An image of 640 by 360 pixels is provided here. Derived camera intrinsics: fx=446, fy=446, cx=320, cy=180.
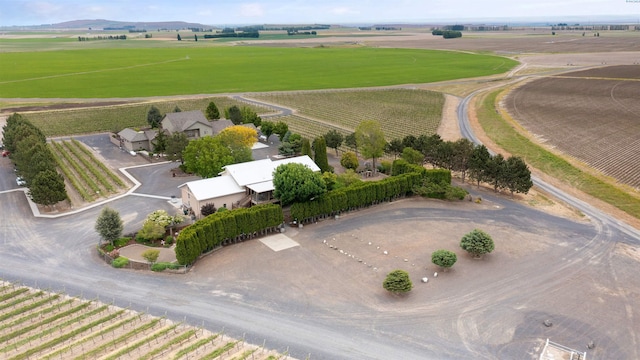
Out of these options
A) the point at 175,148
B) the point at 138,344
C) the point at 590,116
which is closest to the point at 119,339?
the point at 138,344

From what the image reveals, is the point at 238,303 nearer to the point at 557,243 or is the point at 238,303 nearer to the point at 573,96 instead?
the point at 557,243

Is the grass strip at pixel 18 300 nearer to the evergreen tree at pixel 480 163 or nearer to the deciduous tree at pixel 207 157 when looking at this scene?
the deciduous tree at pixel 207 157

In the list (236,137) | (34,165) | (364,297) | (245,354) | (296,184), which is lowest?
(364,297)

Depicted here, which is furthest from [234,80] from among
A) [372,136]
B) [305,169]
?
[305,169]

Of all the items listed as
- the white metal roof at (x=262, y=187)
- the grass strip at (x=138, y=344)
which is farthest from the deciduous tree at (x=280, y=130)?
the grass strip at (x=138, y=344)

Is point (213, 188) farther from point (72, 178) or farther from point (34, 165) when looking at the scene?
point (72, 178)
